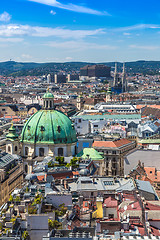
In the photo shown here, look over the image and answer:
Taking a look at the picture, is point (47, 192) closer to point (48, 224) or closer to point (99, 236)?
point (48, 224)

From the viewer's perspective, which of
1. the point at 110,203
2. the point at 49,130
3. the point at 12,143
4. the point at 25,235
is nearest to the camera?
the point at 25,235

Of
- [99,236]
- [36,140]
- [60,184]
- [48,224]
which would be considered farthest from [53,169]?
[99,236]

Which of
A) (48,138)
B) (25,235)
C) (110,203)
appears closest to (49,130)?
(48,138)

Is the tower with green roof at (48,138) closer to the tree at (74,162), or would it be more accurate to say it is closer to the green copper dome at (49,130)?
the green copper dome at (49,130)

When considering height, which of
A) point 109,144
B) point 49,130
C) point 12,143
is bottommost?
point 109,144

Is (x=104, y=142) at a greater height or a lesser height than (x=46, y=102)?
lesser

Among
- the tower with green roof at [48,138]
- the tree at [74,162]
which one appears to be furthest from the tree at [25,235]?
the tower with green roof at [48,138]

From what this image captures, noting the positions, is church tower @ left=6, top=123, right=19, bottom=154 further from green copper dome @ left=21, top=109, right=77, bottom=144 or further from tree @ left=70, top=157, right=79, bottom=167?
tree @ left=70, top=157, right=79, bottom=167

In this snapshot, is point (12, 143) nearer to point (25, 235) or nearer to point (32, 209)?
point (32, 209)

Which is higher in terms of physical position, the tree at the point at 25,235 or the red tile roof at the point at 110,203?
the tree at the point at 25,235
